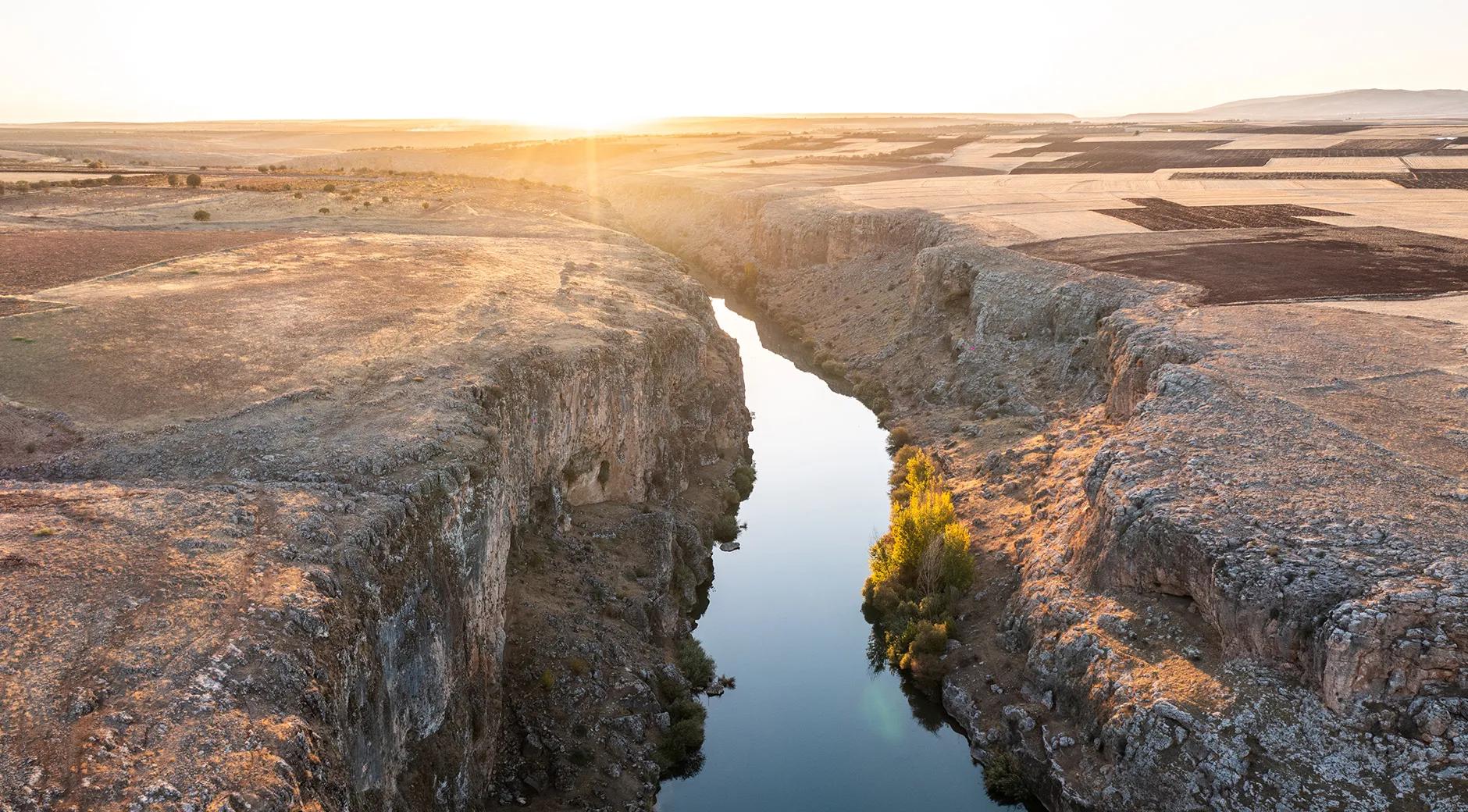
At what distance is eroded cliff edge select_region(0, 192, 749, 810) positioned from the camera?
1344 cm

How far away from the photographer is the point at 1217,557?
20.6m

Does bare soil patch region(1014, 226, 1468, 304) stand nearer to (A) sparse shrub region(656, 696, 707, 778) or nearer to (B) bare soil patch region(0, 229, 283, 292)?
(A) sparse shrub region(656, 696, 707, 778)

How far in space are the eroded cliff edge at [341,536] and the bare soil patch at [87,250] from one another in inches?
67.4

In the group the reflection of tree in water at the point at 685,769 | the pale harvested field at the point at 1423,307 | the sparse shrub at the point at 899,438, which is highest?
the pale harvested field at the point at 1423,307

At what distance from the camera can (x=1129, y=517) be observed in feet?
76.9

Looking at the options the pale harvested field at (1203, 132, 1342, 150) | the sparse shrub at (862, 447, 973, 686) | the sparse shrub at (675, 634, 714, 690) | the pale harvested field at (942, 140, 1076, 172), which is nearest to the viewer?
the sparse shrub at (675, 634, 714, 690)

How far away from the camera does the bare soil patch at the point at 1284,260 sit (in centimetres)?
3791

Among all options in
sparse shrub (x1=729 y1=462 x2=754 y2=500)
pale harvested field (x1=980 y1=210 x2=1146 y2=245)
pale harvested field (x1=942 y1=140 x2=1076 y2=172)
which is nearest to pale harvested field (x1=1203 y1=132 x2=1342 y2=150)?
pale harvested field (x1=942 y1=140 x2=1076 y2=172)

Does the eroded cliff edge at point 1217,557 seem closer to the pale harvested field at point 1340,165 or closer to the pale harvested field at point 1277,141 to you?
the pale harvested field at point 1340,165

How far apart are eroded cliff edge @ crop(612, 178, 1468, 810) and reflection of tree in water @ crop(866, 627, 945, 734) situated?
2.85 feet

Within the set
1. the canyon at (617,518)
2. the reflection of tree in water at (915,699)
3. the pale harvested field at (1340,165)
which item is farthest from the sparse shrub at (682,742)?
the pale harvested field at (1340,165)

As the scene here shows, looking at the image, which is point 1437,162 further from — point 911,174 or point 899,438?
point 899,438

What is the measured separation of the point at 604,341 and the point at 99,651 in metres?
19.6

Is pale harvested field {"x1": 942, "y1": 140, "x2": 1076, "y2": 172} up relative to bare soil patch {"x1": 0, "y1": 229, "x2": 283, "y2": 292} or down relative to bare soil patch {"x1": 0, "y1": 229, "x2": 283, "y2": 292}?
up
